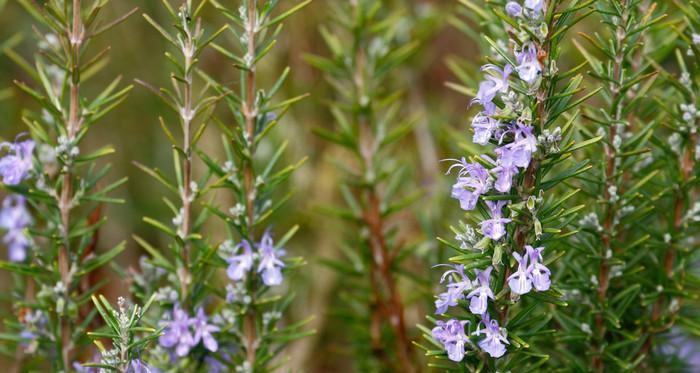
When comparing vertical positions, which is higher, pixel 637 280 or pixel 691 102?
pixel 691 102

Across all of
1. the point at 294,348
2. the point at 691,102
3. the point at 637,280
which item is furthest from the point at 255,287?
the point at 294,348

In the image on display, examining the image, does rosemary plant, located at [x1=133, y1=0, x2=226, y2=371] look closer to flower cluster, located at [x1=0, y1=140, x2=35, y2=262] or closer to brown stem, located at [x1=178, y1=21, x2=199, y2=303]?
brown stem, located at [x1=178, y1=21, x2=199, y2=303]

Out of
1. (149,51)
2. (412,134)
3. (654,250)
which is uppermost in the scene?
(149,51)

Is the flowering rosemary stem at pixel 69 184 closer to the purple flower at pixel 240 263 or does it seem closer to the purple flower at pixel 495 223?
the purple flower at pixel 240 263

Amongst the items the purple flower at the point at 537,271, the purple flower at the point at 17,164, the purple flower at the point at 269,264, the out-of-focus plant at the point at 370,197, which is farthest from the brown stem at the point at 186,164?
the purple flower at the point at 537,271

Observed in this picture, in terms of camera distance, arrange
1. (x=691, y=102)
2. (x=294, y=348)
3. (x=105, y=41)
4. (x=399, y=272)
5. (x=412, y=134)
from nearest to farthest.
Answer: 1. (x=691, y=102)
2. (x=399, y=272)
3. (x=294, y=348)
4. (x=412, y=134)
5. (x=105, y=41)

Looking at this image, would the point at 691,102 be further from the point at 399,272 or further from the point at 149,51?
the point at 149,51
